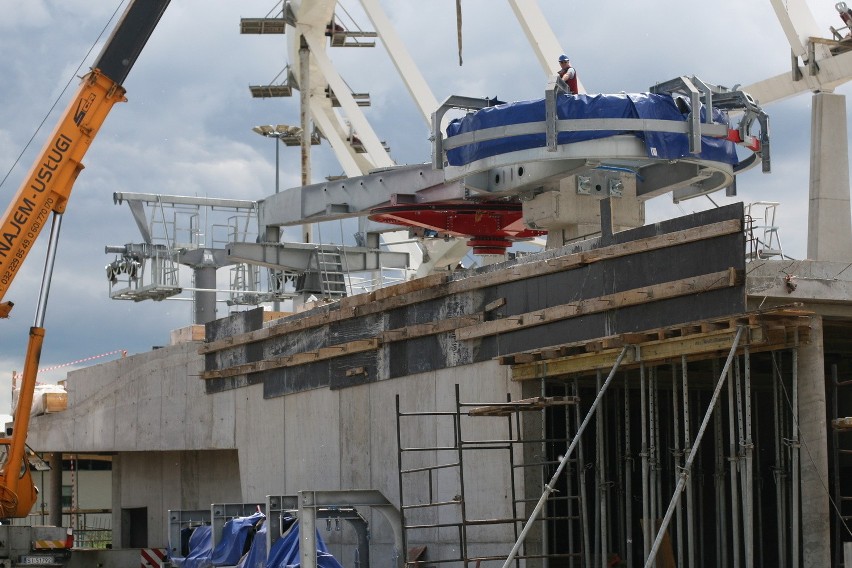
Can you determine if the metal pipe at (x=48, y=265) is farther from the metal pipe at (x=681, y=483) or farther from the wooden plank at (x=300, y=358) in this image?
the metal pipe at (x=681, y=483)

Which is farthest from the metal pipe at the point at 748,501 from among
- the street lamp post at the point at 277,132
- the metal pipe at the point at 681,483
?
the street lamp post at the point at 277,132

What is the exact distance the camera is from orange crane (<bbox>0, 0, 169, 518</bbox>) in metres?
27.2

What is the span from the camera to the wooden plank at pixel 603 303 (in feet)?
61.8

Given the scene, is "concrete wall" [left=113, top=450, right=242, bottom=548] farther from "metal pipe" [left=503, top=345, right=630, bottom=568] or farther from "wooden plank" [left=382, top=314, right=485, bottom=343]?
"metal pipe" [left=503, top=345, right=630, bottom=568]

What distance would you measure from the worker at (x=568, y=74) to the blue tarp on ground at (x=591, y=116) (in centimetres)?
73

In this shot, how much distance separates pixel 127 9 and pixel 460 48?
802 centimetres

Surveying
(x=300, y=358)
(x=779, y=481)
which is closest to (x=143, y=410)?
(x=300, y=358)

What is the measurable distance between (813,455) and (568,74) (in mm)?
8218

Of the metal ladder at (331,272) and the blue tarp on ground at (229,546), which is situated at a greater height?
the metal ladder at (331,272)

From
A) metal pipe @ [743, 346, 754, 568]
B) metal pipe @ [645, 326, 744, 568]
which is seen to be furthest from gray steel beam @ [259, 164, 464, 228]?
metal pipe @ [645, 326, 744, 568]

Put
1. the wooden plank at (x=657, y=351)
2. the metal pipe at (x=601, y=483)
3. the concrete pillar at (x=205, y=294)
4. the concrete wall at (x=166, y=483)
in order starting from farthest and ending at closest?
the concrete pillar at (x=205, y=294) → the concrete wall at (x=166, y=483) → the metal pipe at (x=601, y=483) → the wooden plank at (x=657, y=351)

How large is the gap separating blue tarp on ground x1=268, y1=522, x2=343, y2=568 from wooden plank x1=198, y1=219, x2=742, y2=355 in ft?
16.6

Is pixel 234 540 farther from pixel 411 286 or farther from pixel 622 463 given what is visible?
pixel 622 463

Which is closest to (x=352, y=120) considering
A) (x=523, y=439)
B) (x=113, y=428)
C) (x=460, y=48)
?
(x=113, y=428)
